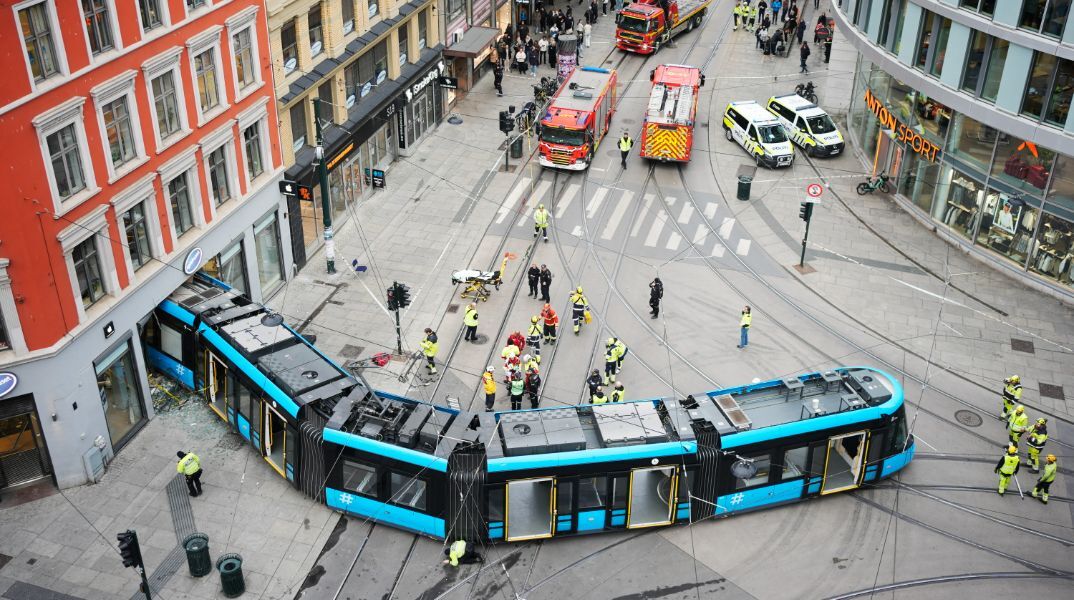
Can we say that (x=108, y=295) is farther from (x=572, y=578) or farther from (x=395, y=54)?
(x=395, y=54)

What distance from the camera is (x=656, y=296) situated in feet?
121

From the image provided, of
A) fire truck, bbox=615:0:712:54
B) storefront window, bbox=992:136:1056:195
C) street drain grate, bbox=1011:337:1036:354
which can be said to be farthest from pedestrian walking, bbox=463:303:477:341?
→ fire truck, bbox=615:0:712:54

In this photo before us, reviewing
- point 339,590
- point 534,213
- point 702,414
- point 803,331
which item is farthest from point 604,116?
point 339,590

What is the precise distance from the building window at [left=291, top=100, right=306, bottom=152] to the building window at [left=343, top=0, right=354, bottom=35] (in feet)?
14.8

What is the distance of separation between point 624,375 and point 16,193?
1864cm

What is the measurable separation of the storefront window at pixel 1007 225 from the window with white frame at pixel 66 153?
31559 millimetres

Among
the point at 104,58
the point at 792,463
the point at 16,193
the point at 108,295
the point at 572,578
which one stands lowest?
the point at 572,578

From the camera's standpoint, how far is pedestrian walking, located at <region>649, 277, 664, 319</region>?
121ft

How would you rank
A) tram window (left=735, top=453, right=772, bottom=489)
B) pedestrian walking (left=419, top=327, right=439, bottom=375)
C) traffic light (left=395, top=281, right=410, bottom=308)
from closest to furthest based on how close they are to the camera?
tram window (left=735, top=453, right=772, bottom=489) < traffic light (left=395, top=281, right=410, bottom=308) < pedestrian walking (left=419, top=327, right=439, bottom=375)

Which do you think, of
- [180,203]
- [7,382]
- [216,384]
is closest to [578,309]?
[216,384]

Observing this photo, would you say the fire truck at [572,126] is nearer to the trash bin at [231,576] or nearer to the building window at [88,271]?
the building window at [88,271]

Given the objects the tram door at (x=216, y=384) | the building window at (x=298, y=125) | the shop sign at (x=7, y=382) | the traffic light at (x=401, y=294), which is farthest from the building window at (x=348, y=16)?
the shop sign at (x=7, y=382)

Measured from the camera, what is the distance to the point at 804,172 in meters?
48.7

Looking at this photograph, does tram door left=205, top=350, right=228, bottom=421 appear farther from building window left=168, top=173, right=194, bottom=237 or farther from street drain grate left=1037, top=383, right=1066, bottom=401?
street drain grate left=1037, top=383, right=1066, bottom=401
